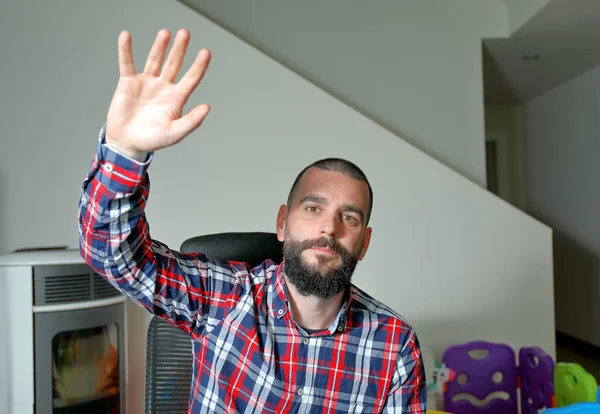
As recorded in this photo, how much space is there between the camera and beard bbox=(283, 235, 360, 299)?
4.05 ft

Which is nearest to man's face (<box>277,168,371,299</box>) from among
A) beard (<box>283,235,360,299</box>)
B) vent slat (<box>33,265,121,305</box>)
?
beard (<box>283,235,360,299</box>)

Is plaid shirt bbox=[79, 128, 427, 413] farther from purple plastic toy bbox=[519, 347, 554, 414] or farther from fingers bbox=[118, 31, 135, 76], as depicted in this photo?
purple plastic toy bbox=[519, 347, 554, 414]

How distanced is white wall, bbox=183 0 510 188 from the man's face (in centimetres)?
297

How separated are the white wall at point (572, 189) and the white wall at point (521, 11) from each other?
1.22 meters

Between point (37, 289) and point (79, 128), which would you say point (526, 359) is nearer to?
point (37, 289)

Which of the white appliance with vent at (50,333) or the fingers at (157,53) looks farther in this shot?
the white appliance with vent at (50,333)

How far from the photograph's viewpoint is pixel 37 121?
2773 millimetres

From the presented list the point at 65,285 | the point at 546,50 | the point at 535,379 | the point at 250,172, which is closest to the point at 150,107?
the point at 65,285

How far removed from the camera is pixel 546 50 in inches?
177

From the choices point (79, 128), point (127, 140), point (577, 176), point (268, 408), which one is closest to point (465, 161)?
point (577, 176)

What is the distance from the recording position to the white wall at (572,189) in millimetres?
4953

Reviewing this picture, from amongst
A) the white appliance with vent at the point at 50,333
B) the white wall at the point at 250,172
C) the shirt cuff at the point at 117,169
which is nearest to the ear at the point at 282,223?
the shirt cuff at the point at 117,169

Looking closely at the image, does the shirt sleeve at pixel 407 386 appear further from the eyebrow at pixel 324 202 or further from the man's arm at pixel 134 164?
the man's arm at pixel 134 164

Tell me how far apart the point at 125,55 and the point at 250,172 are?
2.05 metres
